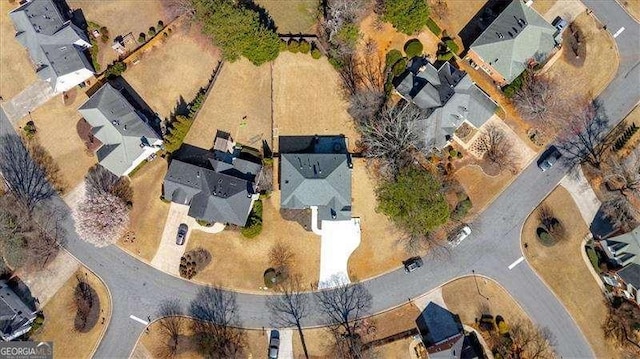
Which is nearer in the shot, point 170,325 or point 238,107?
point 170,325

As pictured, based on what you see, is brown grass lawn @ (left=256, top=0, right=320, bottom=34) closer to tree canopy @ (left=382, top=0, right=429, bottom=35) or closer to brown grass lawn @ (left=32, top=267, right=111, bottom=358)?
tree canopy @ (left=382, top=0, right=429, bottom=35)

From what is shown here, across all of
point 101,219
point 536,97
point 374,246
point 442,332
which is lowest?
point 101,219

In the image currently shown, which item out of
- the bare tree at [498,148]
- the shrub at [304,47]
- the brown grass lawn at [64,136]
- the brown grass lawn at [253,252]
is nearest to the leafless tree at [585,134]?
the bare tree at [498,148]

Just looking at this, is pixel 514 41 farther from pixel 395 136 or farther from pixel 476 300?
pixel 476 300

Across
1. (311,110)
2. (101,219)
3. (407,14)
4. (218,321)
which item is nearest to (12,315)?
(101,219)

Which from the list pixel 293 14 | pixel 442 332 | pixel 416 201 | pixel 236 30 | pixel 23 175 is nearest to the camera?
pixel 416 201

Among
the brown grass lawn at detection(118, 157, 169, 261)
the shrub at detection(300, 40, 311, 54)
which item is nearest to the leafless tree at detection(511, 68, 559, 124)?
the shrub at detection(300, 40, 311, 54)

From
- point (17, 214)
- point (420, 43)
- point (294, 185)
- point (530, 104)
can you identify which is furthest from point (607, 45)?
point (17, 214)

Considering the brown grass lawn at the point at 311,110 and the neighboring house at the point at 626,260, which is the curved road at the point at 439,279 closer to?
the neighboring house at the point at 626,260
